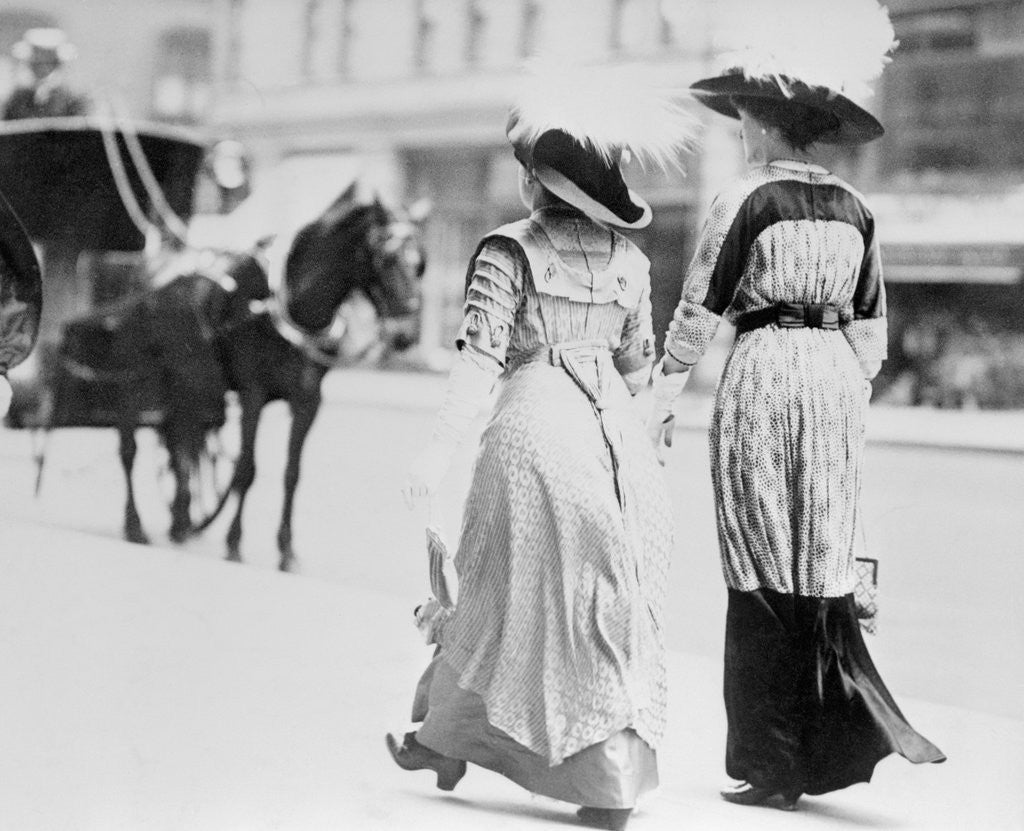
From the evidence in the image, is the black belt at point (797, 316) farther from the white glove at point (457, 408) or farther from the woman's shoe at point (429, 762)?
the woman's shoe at point (429, 762)

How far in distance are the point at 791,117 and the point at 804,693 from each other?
134cm

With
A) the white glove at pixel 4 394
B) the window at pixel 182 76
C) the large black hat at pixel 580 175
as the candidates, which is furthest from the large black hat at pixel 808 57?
the white glove at pixel 4 394

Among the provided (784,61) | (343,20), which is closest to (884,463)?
(784,61)

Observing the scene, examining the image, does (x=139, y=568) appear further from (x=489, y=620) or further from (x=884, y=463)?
(x=884, y=463)

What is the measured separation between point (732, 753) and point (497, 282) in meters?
1.25

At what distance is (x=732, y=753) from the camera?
292 centimetres

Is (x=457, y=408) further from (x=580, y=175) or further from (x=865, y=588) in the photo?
(x=865, y=588)

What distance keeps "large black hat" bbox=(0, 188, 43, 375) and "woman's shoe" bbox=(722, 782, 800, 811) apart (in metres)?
2.40

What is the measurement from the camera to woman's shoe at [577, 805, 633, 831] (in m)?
2.70

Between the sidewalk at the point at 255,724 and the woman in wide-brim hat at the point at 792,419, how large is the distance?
0.80ft

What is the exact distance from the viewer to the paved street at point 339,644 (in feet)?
10.1

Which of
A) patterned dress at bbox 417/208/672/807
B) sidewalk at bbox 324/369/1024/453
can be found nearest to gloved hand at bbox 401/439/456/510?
patterned dress at bbox 417/208/672/807

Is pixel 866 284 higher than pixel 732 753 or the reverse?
higher

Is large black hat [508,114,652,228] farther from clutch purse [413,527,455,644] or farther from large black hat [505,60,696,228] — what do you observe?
clutch purse [413,527,455,644]
